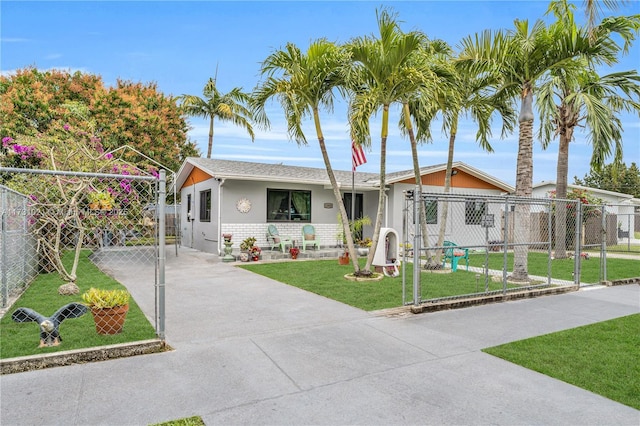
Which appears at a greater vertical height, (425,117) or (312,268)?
(425,117)

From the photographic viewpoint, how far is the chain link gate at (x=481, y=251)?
6391mm

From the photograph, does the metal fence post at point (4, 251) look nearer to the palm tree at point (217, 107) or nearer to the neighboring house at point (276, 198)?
the neighboring house at point (276, 198)

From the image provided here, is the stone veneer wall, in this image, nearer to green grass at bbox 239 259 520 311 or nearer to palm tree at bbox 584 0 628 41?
green grass at bbox 239 259 520 311

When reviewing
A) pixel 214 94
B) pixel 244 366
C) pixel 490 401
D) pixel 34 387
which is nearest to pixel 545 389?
pixel 490 401

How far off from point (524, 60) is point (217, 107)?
61.7 ft

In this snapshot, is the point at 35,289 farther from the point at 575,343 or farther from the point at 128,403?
the point at 575,343

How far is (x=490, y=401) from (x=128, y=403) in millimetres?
2911

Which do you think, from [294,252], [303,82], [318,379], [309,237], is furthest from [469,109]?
[318,379]

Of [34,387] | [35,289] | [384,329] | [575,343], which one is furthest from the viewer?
[35,289]

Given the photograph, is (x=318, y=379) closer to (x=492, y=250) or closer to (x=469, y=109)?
(x=469, y=109)

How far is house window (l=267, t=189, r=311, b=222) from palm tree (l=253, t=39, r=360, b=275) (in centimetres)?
484

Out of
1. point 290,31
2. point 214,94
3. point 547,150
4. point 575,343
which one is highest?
point 214,94

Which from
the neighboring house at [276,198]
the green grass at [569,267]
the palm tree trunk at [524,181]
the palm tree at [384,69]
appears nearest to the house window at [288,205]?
the neighboring house at [276,198]

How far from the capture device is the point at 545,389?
3.34 metres
